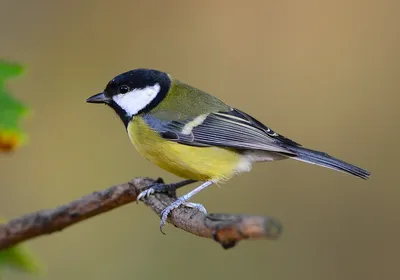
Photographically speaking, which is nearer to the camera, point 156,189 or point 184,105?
point 156,189

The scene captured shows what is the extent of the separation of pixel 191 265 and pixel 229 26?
1.28m

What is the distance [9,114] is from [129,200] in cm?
64

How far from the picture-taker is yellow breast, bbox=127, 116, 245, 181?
1543mm

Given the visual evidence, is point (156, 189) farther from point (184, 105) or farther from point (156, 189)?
point (184, 105)

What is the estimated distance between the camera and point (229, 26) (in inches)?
118

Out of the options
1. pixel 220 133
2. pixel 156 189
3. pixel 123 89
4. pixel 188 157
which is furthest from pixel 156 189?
pixel 123 89

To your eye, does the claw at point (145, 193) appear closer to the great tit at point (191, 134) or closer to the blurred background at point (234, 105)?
the great tit at point (191, 134)

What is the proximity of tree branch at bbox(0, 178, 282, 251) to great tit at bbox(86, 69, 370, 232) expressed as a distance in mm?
169

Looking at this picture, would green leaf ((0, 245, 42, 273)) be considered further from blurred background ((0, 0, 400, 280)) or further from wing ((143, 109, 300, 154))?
blurred background ((0, 0, 400, 280))

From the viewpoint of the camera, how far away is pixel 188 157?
1.55 metres

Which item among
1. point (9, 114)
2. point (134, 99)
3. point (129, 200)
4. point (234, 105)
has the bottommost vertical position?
point (234, 105)

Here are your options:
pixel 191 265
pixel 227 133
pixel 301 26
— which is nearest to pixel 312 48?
pixel 301 26

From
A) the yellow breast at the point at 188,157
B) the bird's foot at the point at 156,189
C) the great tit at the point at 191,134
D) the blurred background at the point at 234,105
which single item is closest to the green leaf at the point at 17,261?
the bird's foot at the point at 156,189

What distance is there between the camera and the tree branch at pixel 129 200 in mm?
643
